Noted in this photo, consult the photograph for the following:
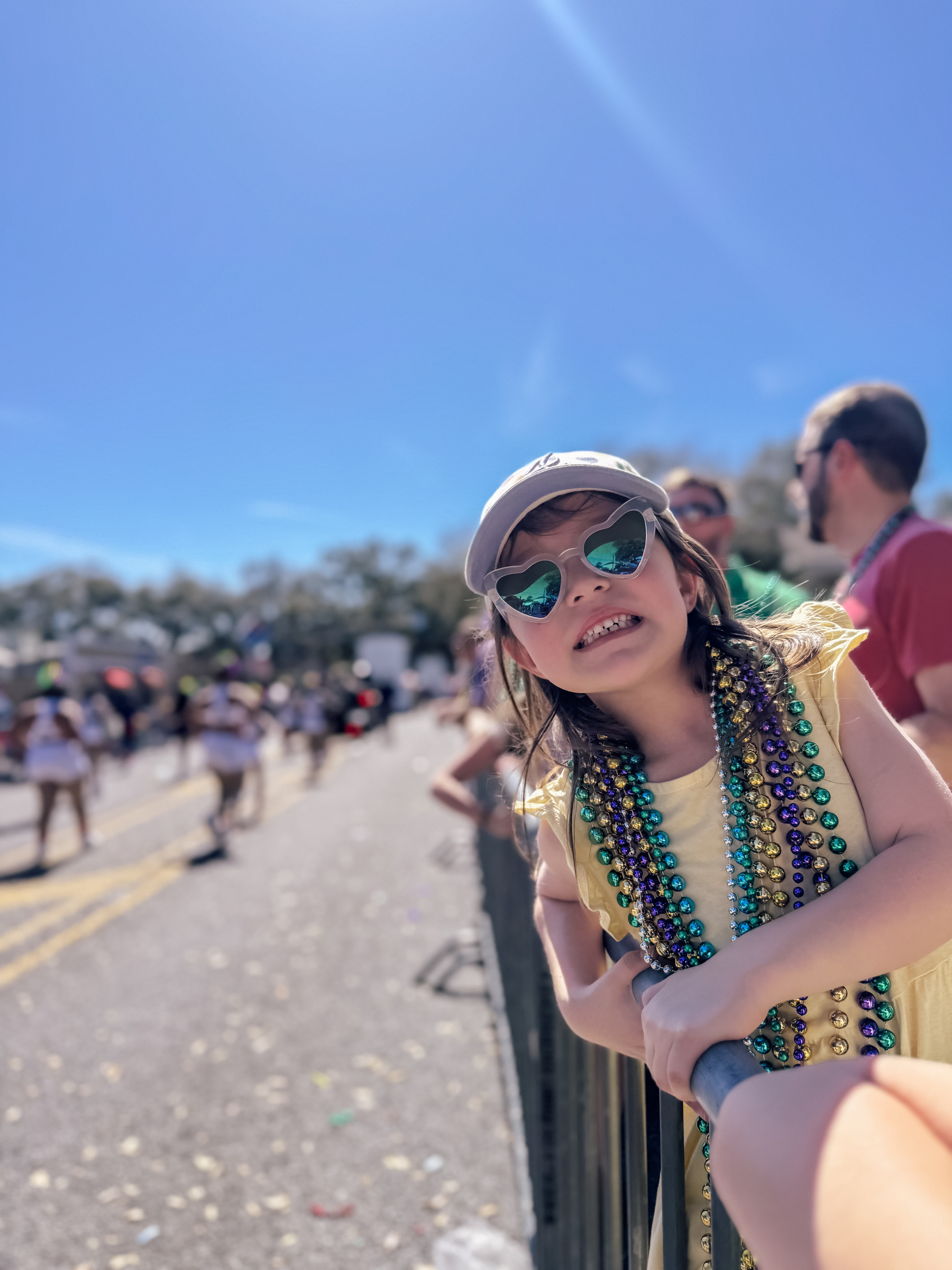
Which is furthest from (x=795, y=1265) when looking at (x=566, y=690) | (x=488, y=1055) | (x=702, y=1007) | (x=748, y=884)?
(x=488, y=1055)

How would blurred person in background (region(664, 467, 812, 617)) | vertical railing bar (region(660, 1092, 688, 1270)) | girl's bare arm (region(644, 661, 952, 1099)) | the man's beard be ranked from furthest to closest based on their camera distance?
blurred person in background (region(664, 467, 812, 617)) → the man's beard → vertical railing bar (region(660, 1092, 688, 1270)) → girl's bare arm (region(644, 661, 952, 1099))

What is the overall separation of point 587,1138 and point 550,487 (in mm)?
1363

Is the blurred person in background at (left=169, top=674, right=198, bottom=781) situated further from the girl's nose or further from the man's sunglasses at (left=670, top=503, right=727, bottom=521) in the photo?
the girl's nose

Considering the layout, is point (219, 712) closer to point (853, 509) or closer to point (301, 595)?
point (853, 509)

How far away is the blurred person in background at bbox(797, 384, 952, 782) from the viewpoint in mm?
1990

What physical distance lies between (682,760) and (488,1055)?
355 cm

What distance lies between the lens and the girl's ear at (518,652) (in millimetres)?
1479

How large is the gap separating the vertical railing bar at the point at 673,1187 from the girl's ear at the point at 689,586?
780mm

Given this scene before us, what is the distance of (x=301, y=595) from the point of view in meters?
78.6

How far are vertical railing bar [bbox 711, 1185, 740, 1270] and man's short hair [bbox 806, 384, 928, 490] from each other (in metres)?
1.97

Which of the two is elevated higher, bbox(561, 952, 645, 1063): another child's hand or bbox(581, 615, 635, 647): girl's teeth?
bbox(581, 615, 635, 647): girl's teeth

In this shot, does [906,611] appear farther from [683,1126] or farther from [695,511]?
[683,1126]

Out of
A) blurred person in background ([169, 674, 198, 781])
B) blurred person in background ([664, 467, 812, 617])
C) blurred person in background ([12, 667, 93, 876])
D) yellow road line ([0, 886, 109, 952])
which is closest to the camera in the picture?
blurred person in background ([664, 467, 812, 617])

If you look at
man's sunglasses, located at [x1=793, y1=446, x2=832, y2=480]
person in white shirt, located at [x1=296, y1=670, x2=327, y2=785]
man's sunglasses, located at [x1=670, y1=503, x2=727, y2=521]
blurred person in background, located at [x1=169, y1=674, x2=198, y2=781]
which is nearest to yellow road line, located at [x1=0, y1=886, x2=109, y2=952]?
man's sunglasses, located at [x1=670, y1=503, x2=727, y2=521]
